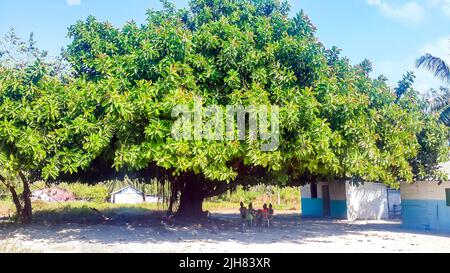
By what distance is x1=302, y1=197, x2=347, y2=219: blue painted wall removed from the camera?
22.0m

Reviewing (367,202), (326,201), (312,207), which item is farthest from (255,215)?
(312,207)

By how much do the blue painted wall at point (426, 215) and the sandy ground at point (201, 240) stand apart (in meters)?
0.81

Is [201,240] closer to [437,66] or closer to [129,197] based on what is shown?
[437,66]

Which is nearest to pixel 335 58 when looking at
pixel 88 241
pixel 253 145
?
pixel 253 145

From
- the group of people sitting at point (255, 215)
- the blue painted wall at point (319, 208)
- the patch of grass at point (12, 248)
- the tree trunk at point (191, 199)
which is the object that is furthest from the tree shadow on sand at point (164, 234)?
the blue painted wall at point (319, 208)

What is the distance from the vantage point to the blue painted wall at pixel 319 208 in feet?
72.2

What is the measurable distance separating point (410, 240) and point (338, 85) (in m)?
5.63

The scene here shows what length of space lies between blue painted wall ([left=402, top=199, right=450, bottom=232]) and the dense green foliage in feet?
8.78

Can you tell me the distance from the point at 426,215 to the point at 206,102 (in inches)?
403

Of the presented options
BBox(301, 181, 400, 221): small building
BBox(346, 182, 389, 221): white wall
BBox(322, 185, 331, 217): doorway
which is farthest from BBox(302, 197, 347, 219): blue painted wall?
BBox(346, 182, 389, 221): white wall

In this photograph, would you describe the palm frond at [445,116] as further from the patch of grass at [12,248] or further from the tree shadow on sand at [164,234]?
the patch of grass at [12,248]

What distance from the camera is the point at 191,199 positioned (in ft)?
57.3

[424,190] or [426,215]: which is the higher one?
[424,190]
